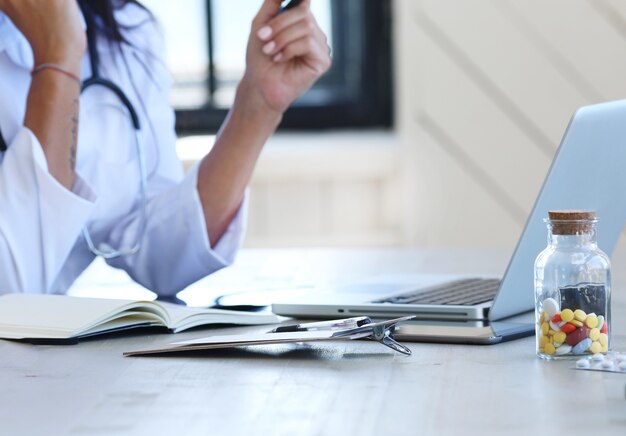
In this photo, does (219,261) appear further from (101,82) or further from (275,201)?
(275,201)

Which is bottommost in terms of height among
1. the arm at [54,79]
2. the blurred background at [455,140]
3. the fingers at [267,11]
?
the blurred background at [455,140]

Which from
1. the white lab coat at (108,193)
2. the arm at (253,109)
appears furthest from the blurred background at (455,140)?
the arm at (253,109)

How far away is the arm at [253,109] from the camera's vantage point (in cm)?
141

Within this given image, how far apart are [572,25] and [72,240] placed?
1638 mm

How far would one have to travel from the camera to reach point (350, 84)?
2.90 metres

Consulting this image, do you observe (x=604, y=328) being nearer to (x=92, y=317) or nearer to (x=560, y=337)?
(x=560, y=337)

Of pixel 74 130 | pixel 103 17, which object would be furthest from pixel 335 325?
pixel 103 17

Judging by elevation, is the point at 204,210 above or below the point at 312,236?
above

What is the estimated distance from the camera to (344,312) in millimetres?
1091

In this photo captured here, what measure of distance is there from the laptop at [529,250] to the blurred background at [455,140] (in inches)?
56.8

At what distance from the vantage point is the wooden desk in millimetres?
673

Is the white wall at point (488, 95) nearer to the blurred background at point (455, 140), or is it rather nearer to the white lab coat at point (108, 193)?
the blurred background at point (455, 140)

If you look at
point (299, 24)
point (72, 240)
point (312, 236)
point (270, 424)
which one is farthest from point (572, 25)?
point (270, 424)

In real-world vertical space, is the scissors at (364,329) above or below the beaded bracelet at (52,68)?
below
